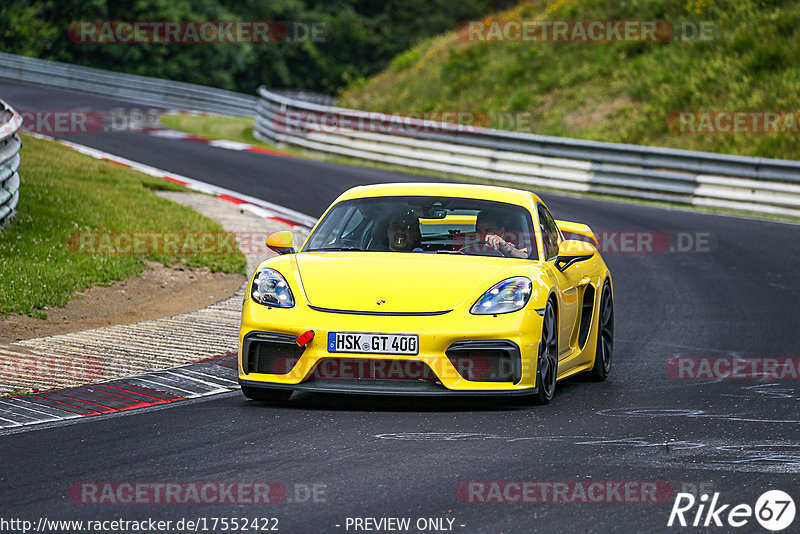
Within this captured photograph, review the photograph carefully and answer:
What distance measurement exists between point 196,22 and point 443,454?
143 feet

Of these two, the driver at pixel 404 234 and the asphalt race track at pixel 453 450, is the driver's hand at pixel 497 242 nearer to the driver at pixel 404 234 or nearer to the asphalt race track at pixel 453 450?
the driver at pixel 404 234

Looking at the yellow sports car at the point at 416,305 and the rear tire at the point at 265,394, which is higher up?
the yellow sports car at the point at 416,305

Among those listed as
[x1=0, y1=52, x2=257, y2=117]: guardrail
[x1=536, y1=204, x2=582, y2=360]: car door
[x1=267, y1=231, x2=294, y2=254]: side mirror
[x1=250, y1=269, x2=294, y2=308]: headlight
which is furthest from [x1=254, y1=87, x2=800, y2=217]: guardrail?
[x1=250, y1=269, x2=294, y2=308]: headlight

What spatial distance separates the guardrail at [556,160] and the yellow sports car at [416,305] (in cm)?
1327

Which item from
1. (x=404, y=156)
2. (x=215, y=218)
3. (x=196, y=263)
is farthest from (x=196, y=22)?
(x=196, y=263)

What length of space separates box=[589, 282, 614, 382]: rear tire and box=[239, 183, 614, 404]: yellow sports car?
0.38 m

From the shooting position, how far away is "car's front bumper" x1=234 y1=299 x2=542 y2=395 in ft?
23.2

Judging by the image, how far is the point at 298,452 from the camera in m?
6.09

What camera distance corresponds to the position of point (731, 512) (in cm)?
507

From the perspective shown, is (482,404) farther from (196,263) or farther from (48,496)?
(196,263)

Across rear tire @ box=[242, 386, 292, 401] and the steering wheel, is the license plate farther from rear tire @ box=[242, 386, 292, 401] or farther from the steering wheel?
the steering wheel

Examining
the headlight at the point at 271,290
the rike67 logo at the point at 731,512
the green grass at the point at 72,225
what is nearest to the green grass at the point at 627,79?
the green grass at the point at 72,225

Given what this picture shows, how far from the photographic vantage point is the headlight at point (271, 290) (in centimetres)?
746

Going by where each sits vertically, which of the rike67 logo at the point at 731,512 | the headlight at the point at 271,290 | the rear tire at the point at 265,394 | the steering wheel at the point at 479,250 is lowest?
the rear tire at the point at 265,394
